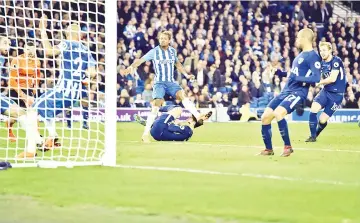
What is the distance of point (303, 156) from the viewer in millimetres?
11336

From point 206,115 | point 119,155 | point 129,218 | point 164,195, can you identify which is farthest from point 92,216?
point 206,115

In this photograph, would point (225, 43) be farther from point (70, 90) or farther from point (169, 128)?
point (70, 90)

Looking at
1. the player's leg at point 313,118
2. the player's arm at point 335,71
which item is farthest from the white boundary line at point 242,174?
the player's arm at point 335,71

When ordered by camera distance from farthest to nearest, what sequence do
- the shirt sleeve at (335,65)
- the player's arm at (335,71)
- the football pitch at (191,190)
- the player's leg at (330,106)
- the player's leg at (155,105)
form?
the player's leg at (330,106) < the shirt sleeve at (335,65) < the player's arm at (335,71) < the player's leg at (155,105) < the football pitch at (191,190)

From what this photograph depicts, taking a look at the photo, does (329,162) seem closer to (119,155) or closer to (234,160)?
(234,160)

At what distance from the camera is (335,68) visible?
15188 mm

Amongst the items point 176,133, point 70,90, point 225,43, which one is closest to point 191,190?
point 70,90

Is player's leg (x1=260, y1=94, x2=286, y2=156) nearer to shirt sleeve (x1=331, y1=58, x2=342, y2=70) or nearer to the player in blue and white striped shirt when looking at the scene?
the player in blue and white striped shirt

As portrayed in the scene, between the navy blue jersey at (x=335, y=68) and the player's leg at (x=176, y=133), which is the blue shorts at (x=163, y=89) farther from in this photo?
the navy blue jersey at (x=335, y=68)

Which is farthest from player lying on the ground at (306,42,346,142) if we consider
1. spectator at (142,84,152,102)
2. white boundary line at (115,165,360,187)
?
spectator at (142,84,152,102)

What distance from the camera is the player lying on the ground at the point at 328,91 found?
15211 millimetres

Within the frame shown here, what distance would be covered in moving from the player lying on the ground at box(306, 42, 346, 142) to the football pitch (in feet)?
11.3

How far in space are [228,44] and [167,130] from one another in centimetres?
1357

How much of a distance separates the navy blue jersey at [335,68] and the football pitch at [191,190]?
3.71m
